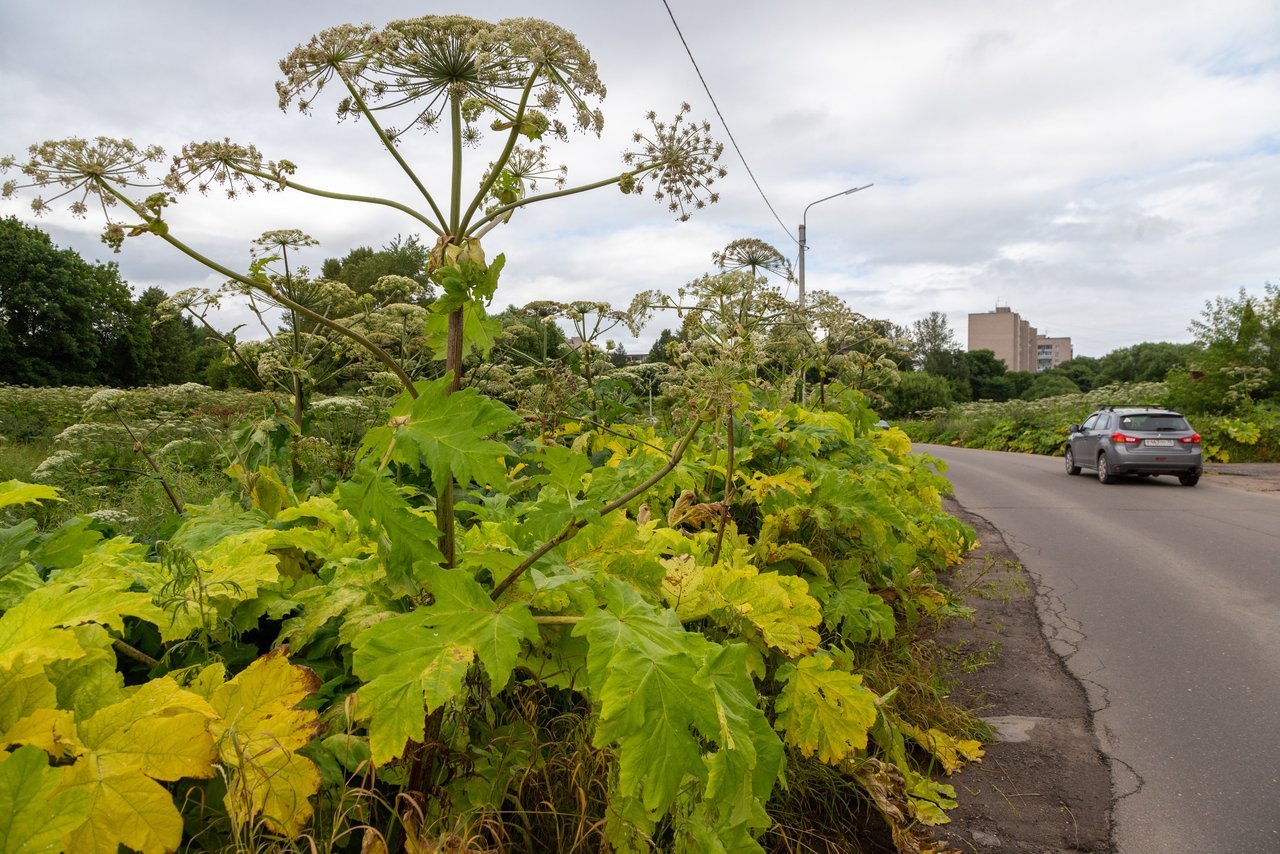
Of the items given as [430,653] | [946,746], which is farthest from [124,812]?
[946,746]

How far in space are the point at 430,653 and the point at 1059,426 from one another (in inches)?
1256

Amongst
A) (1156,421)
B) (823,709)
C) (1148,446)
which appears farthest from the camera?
(1156,421)

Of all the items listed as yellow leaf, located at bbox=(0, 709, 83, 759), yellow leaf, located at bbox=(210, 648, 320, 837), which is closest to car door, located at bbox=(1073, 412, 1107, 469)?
yellow leaf, located at bbox=(210, 648, 320, 837)

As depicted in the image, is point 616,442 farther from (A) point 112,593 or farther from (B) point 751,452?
(A) point 112,593

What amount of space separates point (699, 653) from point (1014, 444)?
3299 cm

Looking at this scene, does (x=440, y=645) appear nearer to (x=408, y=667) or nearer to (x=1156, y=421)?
(x=408, y=667)

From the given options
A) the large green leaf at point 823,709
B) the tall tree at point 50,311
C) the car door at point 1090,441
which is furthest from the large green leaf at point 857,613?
the tall tree at point 50,311

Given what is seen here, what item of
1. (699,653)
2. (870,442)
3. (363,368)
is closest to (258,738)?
(699,653)

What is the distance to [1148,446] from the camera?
15.5 m

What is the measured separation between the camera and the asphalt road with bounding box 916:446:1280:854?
3377mm

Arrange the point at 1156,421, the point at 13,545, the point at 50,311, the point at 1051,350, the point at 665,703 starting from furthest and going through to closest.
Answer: the point at 1051,350
the point at 50,311
the point at 1156,421
the point at 13,545
the point at 665,703

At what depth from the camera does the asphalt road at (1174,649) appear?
3.38 metres

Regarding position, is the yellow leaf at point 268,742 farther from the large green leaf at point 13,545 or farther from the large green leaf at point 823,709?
the large green leaf at point 823,709

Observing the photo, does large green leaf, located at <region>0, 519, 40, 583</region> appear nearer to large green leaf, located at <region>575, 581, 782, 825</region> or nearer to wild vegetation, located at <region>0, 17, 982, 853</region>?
wild vegetation, located at <region>0, 17, 982, 853</region>
